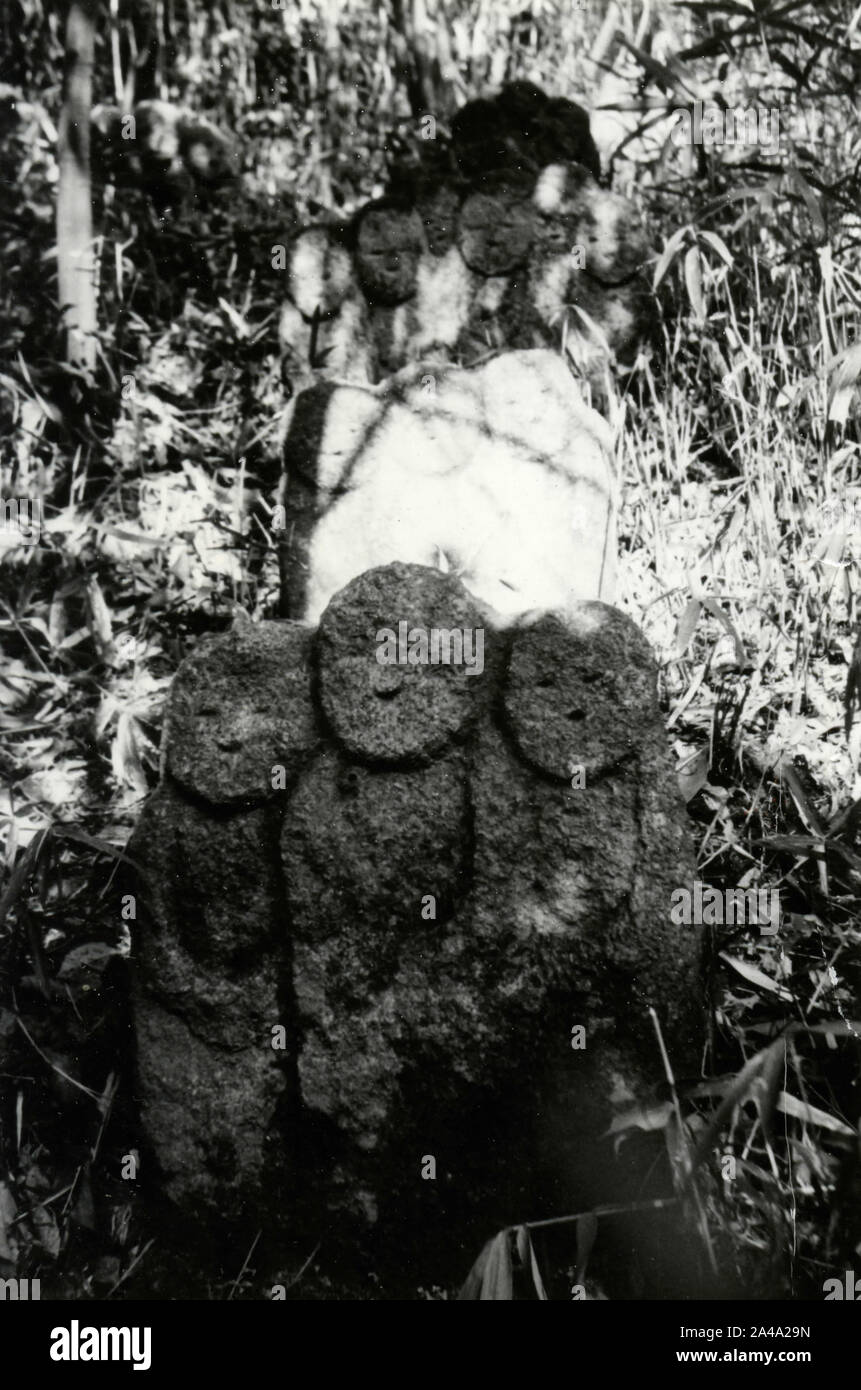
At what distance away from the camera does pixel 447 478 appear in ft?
6.65

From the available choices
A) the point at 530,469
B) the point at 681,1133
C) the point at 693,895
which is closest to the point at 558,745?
the point at 693,895

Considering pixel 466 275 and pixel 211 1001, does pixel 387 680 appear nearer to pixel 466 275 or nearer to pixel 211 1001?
pixel 211 1001

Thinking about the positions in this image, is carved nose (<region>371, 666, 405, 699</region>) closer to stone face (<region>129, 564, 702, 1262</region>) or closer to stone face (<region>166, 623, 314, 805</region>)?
stone face (<region>129, 564, 702, 1262</region>)

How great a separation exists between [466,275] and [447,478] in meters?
0.74

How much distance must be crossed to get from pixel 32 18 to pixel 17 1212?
3408 mm

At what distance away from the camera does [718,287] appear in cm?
253

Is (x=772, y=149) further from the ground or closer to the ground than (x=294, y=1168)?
further from the ground

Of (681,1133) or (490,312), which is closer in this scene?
(681,1133)

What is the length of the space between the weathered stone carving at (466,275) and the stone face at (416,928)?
3.91ft

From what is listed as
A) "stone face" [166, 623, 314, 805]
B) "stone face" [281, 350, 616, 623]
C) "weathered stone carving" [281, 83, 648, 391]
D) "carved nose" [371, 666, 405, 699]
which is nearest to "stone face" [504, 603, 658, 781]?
"carved nose" [371, 666, 405, 699]

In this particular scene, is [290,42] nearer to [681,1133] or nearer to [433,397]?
[433,397]

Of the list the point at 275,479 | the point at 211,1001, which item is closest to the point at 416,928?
the point at 211,1001
